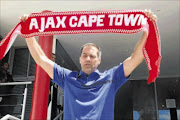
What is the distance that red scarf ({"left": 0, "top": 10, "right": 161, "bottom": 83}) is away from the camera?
1.58 metres

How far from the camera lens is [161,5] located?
13.9 ft

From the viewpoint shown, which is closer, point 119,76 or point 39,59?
point 119,76

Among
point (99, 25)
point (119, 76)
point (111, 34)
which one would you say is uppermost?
point (111, 34)

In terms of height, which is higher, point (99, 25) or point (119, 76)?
point (99, 25)

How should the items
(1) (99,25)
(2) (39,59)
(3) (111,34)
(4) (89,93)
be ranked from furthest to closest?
(3) (111,34)
(1) (99,25)
(2) (39,59)
(4) (89,93)

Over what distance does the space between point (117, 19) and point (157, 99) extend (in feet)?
20.5

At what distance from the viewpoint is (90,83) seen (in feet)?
4.45

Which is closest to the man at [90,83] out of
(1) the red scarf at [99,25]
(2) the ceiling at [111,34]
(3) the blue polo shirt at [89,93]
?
(3) the blue polo shirt at [89,93]

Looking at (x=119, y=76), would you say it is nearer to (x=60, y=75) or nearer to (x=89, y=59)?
(x=89, y=59)

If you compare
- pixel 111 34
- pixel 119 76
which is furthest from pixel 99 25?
pixel 111 34

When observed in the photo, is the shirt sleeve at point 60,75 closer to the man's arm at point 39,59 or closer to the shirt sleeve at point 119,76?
the man's arm at point 39,59

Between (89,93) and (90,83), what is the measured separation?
73 millimetres

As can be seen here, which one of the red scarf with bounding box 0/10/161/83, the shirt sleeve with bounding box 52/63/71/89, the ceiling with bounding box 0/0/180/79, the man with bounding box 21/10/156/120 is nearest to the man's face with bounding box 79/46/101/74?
the man with bounding box 21/10/156/120

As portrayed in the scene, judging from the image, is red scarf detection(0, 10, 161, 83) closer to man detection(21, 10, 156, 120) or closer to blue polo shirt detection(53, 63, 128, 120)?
man detection(21, 10, 156, 120)
